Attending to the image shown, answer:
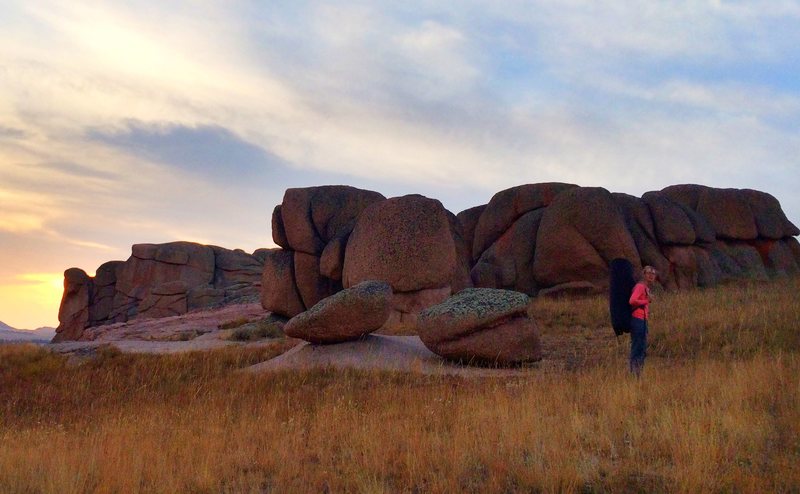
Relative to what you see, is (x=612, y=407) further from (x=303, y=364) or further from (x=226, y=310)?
(x=226, y=310)

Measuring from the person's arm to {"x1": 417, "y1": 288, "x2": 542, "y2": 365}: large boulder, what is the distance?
3.81 m

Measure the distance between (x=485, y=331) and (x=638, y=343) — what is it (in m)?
4.01

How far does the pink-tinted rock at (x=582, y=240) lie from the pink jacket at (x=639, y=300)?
16.3 metres

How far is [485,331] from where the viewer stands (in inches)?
607

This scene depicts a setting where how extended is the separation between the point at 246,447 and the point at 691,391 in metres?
5.67

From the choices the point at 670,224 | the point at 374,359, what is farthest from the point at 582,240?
the point at 374,359

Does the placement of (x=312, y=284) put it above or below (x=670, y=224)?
below

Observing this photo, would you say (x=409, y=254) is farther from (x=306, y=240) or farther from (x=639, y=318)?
(x=639, y=318)

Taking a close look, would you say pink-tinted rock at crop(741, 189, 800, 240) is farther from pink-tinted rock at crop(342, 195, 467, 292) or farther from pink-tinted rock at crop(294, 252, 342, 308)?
pink-tinted rock at crop(294, 252, 342, 308)

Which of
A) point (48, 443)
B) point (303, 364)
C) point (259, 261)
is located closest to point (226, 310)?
point (259, 261)

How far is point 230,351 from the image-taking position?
60.5ft

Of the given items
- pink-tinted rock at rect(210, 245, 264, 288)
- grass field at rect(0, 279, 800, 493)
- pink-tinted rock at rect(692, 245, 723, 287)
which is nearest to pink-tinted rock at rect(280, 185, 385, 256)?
grass field at rect(0, 279, 800, 493)

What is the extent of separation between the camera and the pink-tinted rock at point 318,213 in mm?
28312

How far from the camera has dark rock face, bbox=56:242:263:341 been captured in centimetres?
5393
